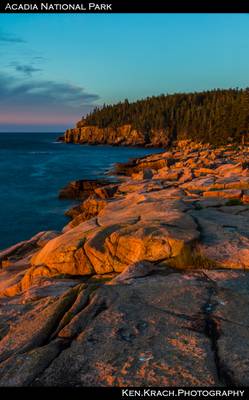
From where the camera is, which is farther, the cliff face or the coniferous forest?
the cliff face

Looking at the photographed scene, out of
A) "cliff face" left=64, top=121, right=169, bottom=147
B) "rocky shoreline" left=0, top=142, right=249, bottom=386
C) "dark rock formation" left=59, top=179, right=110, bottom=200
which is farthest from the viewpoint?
"cliff face" left=64, top=121, right=169, bottom=147

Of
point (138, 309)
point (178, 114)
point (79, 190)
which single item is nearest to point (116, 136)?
point (178, 114)

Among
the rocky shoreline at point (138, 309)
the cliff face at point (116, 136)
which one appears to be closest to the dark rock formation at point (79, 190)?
the rocky shoreline at point (138, 309)

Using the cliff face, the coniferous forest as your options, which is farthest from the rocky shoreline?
the cliff face

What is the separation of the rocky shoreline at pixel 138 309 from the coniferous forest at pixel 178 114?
77.8m

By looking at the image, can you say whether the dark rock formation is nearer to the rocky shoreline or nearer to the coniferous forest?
the rocky shoreline

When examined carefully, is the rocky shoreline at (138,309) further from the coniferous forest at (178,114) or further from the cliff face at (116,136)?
the cliff face at (116,136)

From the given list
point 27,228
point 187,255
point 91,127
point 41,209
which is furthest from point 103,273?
point 91,127

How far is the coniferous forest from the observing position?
119m

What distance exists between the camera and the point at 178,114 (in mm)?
161000

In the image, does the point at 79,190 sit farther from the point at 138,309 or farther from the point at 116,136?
the point at 116,136

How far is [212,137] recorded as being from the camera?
291 ft

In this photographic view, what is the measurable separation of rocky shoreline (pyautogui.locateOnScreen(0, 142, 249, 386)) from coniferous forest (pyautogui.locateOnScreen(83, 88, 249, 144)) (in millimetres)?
77760

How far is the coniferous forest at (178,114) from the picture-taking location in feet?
389
